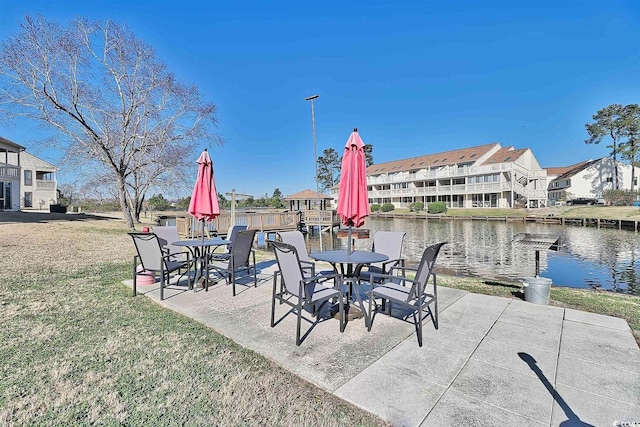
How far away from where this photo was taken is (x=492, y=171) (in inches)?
1473

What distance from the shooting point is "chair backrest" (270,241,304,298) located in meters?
3.12

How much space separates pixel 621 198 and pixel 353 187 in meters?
41.0

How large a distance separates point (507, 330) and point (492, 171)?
130 ft

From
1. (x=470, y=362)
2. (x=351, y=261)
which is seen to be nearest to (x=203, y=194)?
(x=351, y=261)

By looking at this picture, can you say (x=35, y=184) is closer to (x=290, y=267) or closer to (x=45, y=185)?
(x=45, y=185)

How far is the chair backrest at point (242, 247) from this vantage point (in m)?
4.93

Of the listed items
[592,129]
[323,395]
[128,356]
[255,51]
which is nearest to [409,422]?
[323,395]

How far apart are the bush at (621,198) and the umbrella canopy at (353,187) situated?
40.9 metres

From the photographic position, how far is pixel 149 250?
475cm

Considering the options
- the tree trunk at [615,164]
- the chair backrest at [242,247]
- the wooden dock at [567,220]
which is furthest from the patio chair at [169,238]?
the tree trunk at [615,164]

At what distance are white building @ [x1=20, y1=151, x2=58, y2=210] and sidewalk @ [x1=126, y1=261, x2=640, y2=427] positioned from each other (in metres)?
40.6

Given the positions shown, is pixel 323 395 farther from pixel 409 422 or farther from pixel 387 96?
pixel 387 96

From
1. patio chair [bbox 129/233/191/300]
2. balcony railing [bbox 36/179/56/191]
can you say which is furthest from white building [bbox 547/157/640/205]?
balcony railing [bbox 36/179/56/191]

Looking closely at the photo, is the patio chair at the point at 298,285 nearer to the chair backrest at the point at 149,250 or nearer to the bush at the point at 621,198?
the chair backrest at the point at 149,250
